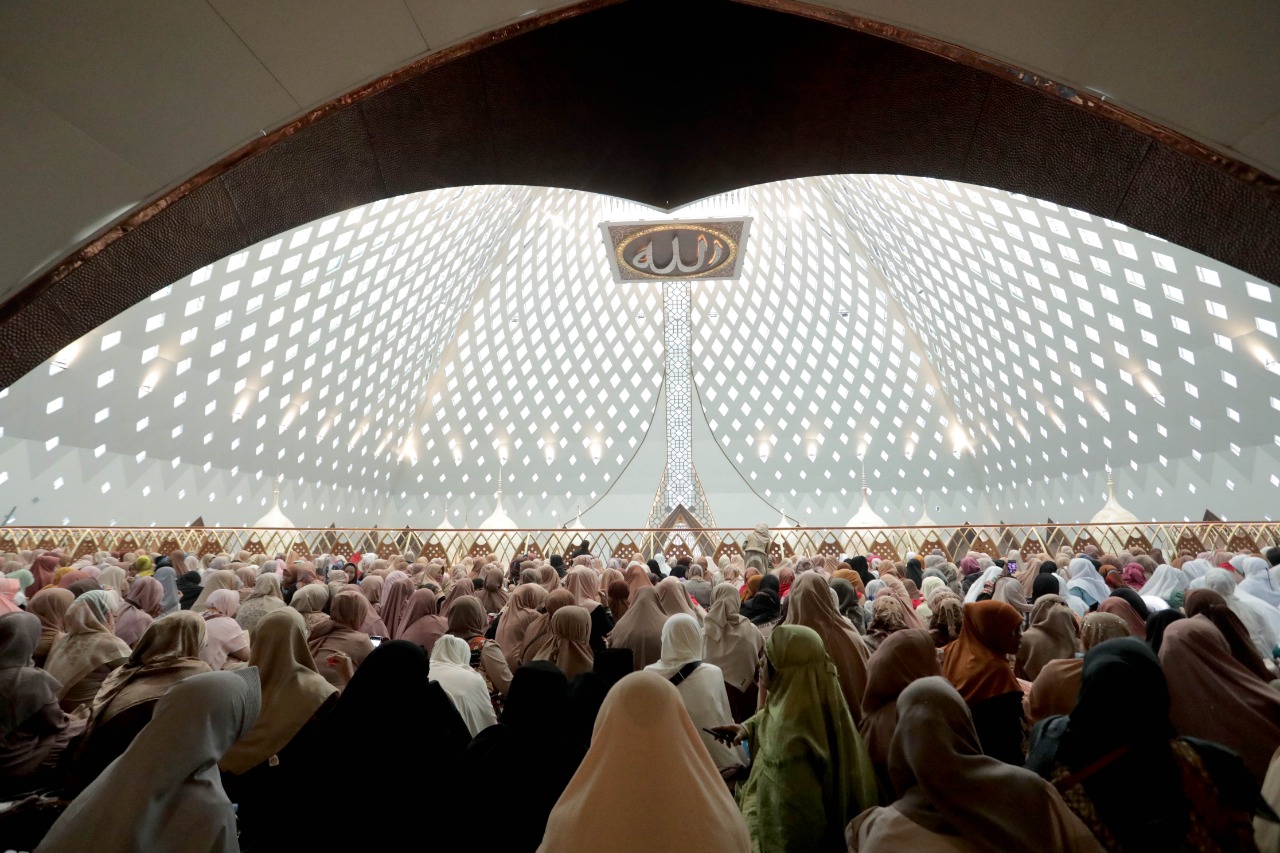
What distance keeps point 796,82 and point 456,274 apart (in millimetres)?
17916

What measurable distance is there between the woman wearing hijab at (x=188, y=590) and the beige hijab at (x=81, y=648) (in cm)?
297

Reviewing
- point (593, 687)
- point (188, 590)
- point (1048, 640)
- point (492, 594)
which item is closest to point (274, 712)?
point (593, 687)

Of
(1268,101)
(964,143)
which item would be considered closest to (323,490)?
(964,143)

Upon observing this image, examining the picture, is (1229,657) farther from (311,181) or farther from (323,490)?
(323,490)

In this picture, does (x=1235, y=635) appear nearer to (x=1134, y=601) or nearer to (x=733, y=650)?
(x=1134, y=601)

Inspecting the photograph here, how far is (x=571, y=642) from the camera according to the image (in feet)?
11.8

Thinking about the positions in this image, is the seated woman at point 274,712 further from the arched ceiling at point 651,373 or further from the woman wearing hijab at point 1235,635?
the arched ceiling at point 651,373

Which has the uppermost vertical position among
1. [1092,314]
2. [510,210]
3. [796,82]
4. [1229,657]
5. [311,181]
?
[510,210]

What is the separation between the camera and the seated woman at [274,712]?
2381 mm

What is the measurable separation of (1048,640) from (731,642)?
5.48 ft

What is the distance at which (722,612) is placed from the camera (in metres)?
3.81

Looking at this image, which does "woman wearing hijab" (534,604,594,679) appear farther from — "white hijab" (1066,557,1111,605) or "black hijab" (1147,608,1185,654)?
"white hijab" (1066,557,1111,605)

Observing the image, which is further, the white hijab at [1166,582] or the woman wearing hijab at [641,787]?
the white hijab at [1166,582]

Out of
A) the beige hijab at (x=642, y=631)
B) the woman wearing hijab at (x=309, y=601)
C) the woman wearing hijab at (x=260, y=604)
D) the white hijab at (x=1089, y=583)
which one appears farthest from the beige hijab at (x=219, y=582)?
the white hijab at (x=1089, y=583)
